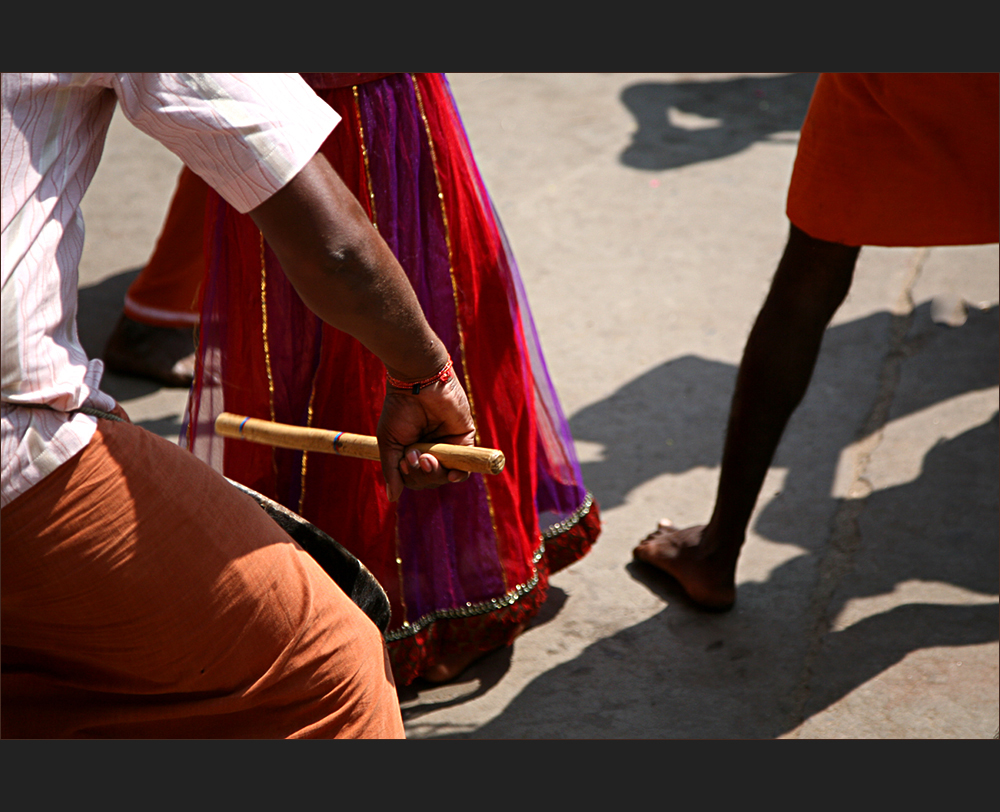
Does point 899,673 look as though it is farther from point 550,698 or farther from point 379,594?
point 379,594

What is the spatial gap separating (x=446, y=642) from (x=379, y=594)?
0.51 m

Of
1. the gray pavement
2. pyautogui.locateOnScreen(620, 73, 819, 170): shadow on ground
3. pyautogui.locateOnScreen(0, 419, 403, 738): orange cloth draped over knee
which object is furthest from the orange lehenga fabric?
pyautogui.locateOnScreen(620, 73, 819, 170): shadow on ground

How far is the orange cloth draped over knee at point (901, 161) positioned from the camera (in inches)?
72.9

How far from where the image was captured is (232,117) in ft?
3.70

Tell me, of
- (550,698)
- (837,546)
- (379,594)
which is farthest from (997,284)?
(379,594)

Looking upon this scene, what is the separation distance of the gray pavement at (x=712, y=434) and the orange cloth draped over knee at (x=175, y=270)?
23 cm

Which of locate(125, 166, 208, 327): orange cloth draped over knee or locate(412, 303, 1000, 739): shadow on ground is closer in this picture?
locate(412, 303, 1000, 739): shadow on ground

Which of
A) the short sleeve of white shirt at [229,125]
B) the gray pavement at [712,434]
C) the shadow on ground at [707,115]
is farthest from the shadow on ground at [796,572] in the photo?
the shadow on ground at [707,115]

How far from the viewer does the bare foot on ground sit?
2.25 m

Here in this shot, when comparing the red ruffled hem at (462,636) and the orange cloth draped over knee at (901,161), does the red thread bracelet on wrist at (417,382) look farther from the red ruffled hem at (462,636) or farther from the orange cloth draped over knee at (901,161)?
the orange cloth draped over knee at (901,161)

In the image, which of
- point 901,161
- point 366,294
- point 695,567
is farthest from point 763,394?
point 366,294

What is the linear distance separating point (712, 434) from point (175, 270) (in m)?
1.61

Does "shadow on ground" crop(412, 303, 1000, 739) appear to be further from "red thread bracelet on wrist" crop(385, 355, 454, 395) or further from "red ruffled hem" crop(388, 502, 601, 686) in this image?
"red thread bracelet on wrist" crop(385, 355, 454, 395)

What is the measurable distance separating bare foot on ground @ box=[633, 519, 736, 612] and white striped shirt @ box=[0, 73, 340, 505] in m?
1.43
